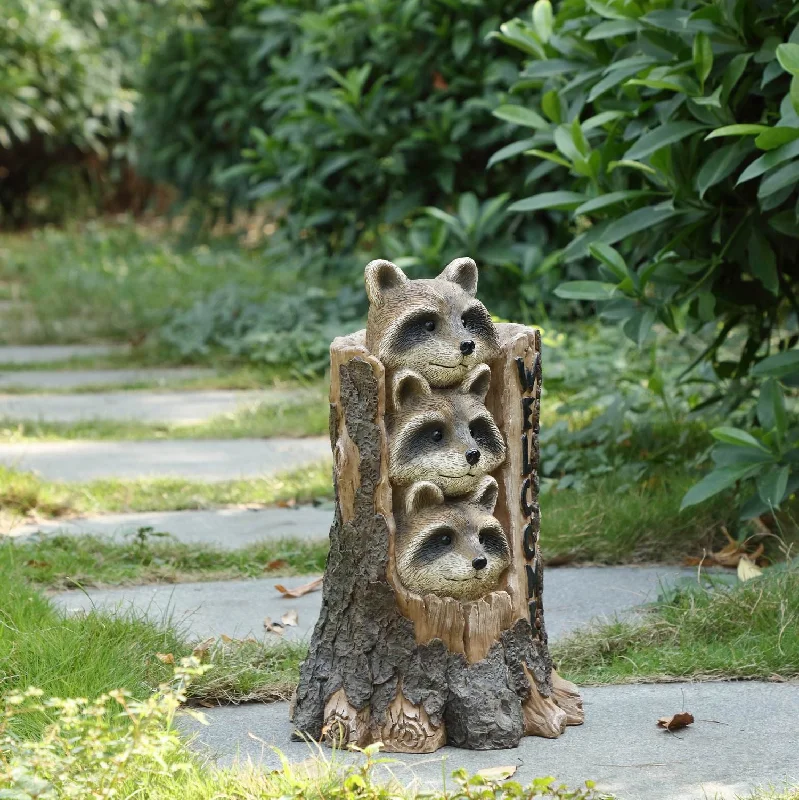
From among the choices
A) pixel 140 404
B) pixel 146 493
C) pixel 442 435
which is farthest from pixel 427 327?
pixel 140 404

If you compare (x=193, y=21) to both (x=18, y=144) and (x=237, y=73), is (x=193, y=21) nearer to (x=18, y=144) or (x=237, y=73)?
(x=237, y=73)

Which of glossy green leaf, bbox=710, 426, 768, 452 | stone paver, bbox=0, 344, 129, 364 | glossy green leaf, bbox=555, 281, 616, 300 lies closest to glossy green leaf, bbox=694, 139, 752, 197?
glossy green leaf, bbox=555, 281, 616, 300

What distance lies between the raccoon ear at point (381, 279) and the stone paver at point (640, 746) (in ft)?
3.64

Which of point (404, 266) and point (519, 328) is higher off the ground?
point (519, 328)

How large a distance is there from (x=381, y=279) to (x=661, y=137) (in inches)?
55.6

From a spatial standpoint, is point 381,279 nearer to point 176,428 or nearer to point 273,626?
point 273,626

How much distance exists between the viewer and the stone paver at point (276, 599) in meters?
3.94

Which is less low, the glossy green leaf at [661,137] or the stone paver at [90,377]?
the glossy green leaf at [661,137]

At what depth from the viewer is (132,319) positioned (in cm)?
949

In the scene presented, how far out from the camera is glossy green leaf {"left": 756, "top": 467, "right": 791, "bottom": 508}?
3975mm

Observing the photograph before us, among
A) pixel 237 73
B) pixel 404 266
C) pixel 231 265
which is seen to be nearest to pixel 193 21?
pixel 237 73

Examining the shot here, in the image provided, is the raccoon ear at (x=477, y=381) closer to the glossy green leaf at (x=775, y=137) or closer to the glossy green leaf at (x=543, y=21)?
the glossy green leaf at (x=775, y=137)

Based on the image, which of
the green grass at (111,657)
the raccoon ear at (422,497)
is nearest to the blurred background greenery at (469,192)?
the raccoon ear at (422,497)

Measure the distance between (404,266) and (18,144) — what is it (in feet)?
34.8
